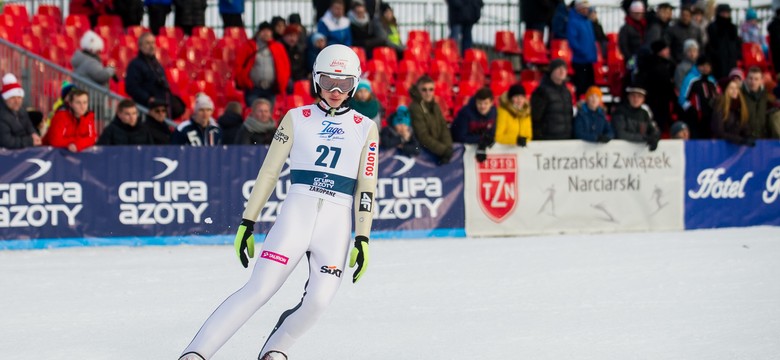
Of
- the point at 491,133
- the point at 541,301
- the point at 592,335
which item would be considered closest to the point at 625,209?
the point at 491,133

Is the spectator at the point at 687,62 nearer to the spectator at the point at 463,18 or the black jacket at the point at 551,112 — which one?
the spectator at the point at 463,18

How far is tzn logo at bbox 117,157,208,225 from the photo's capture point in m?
13.0

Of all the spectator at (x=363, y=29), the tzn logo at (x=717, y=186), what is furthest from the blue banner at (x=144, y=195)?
the spectator at (x=363, y=29)

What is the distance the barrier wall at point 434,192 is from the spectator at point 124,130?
0.31 meters

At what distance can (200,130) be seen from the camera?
1377 centimetres

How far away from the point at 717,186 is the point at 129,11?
9097mm

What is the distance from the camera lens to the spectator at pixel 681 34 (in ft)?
62.5

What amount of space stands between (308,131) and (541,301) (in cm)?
354

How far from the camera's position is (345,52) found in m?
6.45

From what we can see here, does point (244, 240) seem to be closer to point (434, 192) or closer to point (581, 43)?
point (434, 192)

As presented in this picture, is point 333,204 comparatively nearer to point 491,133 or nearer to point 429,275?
point 429,275

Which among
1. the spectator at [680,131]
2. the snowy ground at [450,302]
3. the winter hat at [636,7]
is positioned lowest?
the snowy ground at [450,302]

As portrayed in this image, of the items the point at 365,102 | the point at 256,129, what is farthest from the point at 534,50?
the point at 256,129

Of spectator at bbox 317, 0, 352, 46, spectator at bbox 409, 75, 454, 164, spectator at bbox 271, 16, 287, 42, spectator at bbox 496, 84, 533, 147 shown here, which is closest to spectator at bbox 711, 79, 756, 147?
spectator at bbox 496, 84, 533, 147
